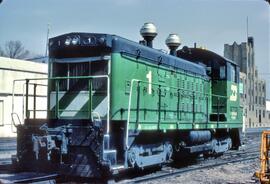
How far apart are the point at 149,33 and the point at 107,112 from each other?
4167 millimetres

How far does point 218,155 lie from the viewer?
16297 millimetres

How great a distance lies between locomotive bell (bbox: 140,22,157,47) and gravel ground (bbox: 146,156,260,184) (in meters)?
4.14

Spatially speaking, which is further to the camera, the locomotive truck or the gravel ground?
Answer: the gravel ground

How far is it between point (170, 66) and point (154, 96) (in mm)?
1553

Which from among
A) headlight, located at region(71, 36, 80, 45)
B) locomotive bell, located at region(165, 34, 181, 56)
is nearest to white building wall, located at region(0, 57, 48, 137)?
locomotive bell, located at region(165, 34, 181, 56)

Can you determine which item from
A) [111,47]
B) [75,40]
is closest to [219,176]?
[111,47]

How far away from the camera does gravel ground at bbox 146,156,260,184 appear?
9.77m

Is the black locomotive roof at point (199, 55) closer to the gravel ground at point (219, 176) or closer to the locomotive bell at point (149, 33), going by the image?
the locomotive bell at point (149, 33)

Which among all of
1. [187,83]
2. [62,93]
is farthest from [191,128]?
[62,93]

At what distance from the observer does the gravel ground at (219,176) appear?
32.0 feet

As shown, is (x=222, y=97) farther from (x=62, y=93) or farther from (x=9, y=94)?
(x=9, y=94)

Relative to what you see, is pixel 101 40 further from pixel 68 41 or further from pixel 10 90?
pixel 10 90

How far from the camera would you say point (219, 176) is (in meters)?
10.7

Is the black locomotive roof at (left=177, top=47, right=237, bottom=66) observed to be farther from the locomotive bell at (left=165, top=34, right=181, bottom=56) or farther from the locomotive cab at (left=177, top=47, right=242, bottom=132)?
the locomotive bell at (left=165, top=34, right=181, bottom=56)
